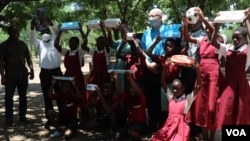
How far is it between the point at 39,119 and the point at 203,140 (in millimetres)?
3072

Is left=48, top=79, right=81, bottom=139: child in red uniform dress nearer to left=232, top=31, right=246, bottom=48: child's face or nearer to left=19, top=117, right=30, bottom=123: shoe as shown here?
left=19, top=117, right=30, bottom=123: shoe

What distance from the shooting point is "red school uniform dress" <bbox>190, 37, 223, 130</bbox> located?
14.7ft

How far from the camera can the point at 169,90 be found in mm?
4785

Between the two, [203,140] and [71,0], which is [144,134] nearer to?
[203,140]

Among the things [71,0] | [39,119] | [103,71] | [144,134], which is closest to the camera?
[144,134]

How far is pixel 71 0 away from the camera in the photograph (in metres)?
14.2

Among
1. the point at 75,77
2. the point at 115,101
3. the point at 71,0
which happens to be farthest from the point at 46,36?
the point at 71,0

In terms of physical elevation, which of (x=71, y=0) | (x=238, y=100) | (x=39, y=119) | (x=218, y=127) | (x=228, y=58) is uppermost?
(x=71, y=0)

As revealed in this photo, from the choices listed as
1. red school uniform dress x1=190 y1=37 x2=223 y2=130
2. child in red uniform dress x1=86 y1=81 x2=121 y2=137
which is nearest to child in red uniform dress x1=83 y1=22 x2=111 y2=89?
child in red uniform dress x1=86 y1=81 x2=121 y2=137

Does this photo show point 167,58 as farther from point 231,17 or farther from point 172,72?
point 231,17

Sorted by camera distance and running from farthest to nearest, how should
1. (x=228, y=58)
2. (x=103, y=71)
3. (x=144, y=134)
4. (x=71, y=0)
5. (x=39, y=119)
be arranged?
1. (x=71, y=0)
2. (x=39, y=119)
3. (x=103, y=71)
4. (x=144, y=134)
5. (x=228, y=58)

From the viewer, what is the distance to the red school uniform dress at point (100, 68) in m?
5.83

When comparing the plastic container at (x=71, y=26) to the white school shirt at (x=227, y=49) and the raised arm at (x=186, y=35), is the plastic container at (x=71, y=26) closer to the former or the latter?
the raised arm at (x=186, y=35)

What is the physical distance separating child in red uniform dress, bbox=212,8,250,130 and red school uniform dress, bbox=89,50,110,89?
2.06 metres
